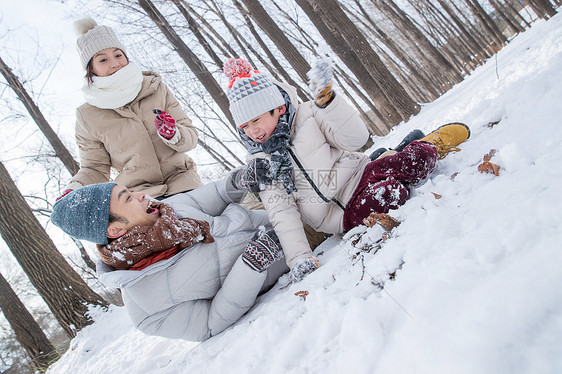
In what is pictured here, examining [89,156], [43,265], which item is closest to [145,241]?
[89,156]

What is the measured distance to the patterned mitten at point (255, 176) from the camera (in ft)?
6.78

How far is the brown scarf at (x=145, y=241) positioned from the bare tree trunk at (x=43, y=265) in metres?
3.35

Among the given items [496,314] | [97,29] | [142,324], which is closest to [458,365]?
[496,314]

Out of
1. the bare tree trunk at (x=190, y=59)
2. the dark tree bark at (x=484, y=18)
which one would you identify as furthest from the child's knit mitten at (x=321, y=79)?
the dark tree bark at (x=484, y=18)

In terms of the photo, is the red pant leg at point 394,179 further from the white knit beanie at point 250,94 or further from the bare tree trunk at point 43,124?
the bare tree trunk at point 43,124

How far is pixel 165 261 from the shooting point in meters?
1.77

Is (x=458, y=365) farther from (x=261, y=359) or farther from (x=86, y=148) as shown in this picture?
(x=86, y=148)

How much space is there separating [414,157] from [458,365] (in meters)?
1.41

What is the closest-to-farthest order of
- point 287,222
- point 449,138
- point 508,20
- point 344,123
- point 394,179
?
point 394,179, point 344,123, point 287,222, point 449,138, point 508,20

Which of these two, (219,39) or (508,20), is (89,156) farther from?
(508,20)

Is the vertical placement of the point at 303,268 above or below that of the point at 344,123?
below

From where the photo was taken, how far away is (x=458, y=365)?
1.78 feet

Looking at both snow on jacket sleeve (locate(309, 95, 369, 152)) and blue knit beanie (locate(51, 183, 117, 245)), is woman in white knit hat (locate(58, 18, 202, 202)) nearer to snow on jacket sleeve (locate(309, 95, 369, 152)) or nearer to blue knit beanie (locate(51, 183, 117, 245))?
blue knit beanie (locate(51, 183, 117, 245))

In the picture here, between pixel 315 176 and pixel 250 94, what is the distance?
0.78 m
